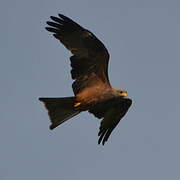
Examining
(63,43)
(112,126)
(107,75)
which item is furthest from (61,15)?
(112,126)

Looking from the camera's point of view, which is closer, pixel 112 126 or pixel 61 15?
pixel 61 15

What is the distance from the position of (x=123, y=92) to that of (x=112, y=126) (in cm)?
132

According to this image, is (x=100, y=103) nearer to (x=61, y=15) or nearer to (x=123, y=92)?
(x=123, y=92)

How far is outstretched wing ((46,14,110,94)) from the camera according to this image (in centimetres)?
1916

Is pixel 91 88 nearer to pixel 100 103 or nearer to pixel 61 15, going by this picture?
pixel 100 103

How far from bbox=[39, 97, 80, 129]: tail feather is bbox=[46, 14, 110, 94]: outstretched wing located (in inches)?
15.8

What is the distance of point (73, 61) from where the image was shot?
19.2 meters

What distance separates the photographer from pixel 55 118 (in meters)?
19.1

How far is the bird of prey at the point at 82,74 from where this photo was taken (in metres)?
→ 19.1

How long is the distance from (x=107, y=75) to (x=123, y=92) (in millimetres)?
607

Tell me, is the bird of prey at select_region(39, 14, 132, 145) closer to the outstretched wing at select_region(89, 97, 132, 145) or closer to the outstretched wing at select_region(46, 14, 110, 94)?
the outstretched wing at select_region(46, 14, 110, 94)

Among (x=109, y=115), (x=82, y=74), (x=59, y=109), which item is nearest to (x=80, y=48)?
(x=82, y=74)

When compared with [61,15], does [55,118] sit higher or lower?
lower

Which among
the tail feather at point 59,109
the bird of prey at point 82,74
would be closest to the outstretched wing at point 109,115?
the bird of prey at point 82,74
